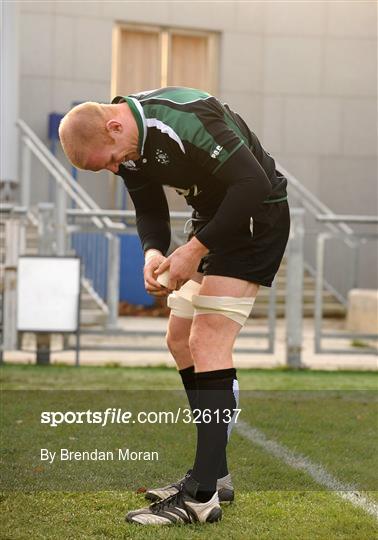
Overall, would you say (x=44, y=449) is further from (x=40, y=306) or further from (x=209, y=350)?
(x=40, y=306)

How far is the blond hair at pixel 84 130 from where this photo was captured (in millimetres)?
3602

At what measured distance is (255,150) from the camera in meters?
4.03

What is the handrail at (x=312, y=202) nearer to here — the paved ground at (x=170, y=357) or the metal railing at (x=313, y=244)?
the metal railing at (x=313, y=244)

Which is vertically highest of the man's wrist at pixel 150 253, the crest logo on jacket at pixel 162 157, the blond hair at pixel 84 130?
the blond hair at pixel 84 130

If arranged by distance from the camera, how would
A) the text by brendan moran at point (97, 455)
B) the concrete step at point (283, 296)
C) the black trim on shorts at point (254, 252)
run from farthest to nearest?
the concrete step at point (283, 296) → the text by brendan moran at point (97, 455) → the black trim on shorts at point (254, 252)

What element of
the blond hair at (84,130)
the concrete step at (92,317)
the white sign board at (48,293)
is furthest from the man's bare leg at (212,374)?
the concrete step at (92,317)

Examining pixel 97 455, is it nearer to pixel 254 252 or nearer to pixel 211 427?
pixel 211 427

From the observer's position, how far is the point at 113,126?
3.65 meters

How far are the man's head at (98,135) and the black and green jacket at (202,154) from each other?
0.04 meters

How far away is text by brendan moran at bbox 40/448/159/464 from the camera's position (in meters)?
4.97

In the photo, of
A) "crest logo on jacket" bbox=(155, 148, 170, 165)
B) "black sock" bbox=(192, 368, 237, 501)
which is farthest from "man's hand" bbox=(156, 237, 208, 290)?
"black sock" bbox=(192, 368, 237, 501)

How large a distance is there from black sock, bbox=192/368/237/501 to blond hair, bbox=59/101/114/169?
3.07 ft

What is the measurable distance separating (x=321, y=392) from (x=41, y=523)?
4.50 m

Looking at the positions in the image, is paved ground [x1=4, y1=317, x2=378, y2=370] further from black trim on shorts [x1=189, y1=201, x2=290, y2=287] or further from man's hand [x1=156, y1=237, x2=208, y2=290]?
man's hand [x1=156, y1=237, x2=208, y2=290]
